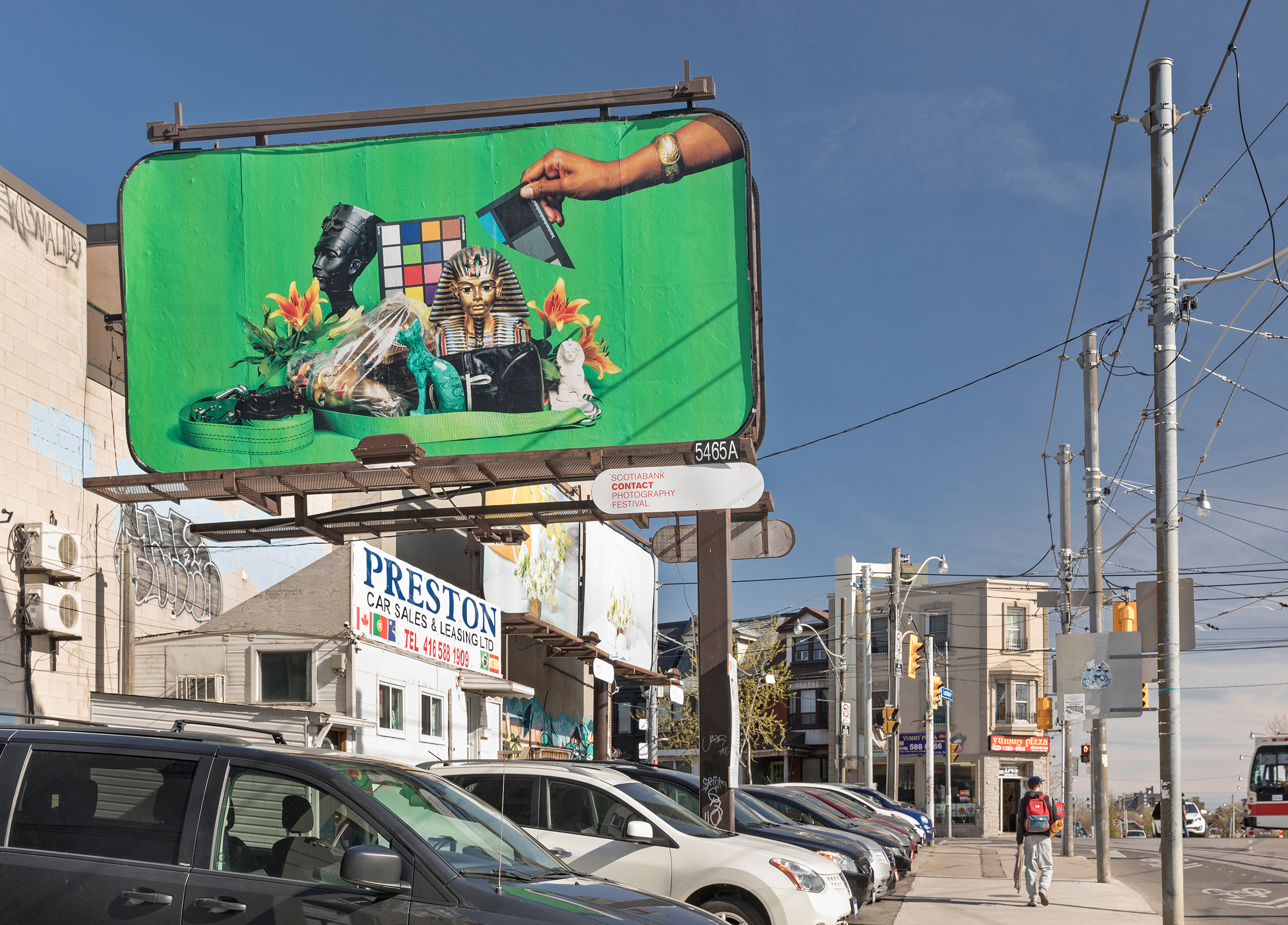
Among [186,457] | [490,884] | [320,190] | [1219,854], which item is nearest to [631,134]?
[320,190]

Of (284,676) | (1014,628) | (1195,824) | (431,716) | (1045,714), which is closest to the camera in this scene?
(284,676)

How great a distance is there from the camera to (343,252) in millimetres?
15867

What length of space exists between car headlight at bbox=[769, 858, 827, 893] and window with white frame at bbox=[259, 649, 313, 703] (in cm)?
973

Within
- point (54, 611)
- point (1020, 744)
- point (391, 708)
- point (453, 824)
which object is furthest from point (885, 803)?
point (1020, 744)

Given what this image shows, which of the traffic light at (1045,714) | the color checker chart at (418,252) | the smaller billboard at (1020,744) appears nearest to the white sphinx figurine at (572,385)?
the color checker chart at (418,252)

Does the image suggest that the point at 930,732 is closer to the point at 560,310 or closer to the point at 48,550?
the point at 560,310

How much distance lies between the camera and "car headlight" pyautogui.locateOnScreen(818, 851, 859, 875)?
13174mm

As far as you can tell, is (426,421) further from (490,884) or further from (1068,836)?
(1068,836)

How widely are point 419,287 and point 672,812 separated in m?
7.81

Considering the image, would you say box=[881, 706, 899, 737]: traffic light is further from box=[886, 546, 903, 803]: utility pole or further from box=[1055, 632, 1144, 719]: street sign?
box=[1055, 632, 1144, 719]: street sign

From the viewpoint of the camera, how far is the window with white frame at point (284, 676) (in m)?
18.2

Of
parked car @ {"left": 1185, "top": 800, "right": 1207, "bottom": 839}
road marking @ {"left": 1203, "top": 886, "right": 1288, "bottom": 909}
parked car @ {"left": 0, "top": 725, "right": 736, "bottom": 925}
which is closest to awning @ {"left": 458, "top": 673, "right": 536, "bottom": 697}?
road marking @ {"left": 1203, "top": 886, "right": 1288, "bottom": 909}

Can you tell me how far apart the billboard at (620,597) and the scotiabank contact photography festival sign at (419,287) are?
18793 mm

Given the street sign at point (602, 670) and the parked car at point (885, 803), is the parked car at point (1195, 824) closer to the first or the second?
the parked car at point (885, 803)
